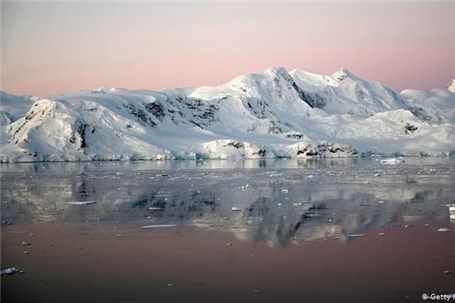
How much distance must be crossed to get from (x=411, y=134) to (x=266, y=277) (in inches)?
5280

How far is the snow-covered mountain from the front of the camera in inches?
4235

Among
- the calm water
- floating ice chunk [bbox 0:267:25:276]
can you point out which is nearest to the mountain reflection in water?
the calm water

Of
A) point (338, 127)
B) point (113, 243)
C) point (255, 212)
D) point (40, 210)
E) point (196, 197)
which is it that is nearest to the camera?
point (113, 243)

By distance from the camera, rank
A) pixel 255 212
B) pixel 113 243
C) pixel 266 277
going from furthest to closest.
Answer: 1. pixel 255 212
2. pixel 113 243
3. pixel 266 277

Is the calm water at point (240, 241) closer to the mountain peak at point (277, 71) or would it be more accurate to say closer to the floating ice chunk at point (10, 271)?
the floating ice chunk at point (10, 271)

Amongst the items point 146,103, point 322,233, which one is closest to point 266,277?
point 322,233

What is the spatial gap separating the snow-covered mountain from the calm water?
74.8m

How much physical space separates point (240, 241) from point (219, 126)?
133m

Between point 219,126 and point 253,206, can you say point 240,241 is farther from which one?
point 219,126

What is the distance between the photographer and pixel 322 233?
58.6 feet

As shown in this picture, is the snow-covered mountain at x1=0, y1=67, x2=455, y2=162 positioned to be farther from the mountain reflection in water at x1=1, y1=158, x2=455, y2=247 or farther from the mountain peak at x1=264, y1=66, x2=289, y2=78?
the mountain reflection in water at x1=1, y1=158, x2=455, y2=247

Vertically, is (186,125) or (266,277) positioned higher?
(186,125)

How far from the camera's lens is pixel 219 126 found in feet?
490

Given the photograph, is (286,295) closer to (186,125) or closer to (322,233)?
(322,233)
